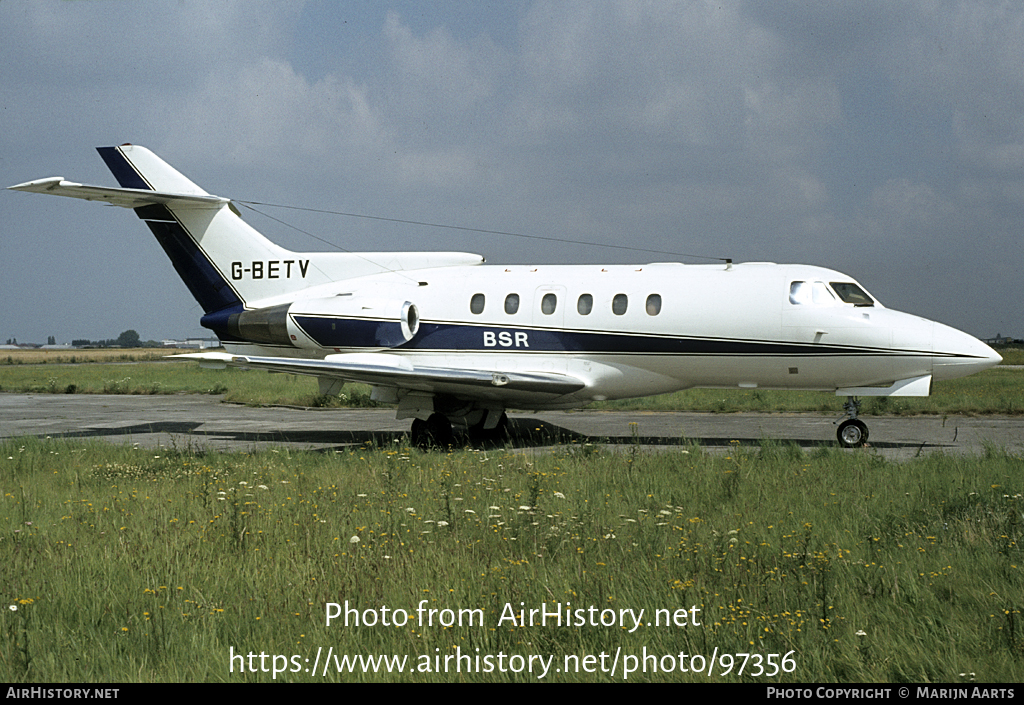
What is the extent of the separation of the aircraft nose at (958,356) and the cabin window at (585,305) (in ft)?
17.6

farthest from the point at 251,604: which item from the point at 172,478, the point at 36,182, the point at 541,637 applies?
the point at 36,182

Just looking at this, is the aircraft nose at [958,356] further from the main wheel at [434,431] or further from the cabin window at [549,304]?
the main wheel at [434,431]

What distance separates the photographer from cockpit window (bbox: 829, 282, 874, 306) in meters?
13.6

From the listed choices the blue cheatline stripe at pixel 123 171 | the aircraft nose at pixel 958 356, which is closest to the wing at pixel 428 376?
the blue cheatline stripe at pixel 123 171

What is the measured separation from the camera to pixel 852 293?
13.7 meters

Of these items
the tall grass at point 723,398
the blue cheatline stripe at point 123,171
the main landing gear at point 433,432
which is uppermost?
the blue cheatline stripe at point 123,171

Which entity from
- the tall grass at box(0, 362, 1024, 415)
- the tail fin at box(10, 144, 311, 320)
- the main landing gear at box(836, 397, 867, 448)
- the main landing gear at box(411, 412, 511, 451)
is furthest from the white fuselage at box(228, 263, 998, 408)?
the tall grass at box(0, 362, 1024, 415)

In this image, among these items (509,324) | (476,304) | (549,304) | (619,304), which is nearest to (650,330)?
(619,304)

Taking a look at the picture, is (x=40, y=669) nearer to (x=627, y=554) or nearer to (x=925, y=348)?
(x=627, y=554)

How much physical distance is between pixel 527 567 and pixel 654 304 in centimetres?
871

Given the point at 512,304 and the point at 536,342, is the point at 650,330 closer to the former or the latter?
the point at 536,342

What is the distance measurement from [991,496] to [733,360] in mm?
5981

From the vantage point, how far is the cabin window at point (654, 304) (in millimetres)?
14060

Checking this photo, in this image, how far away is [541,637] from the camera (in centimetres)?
476
